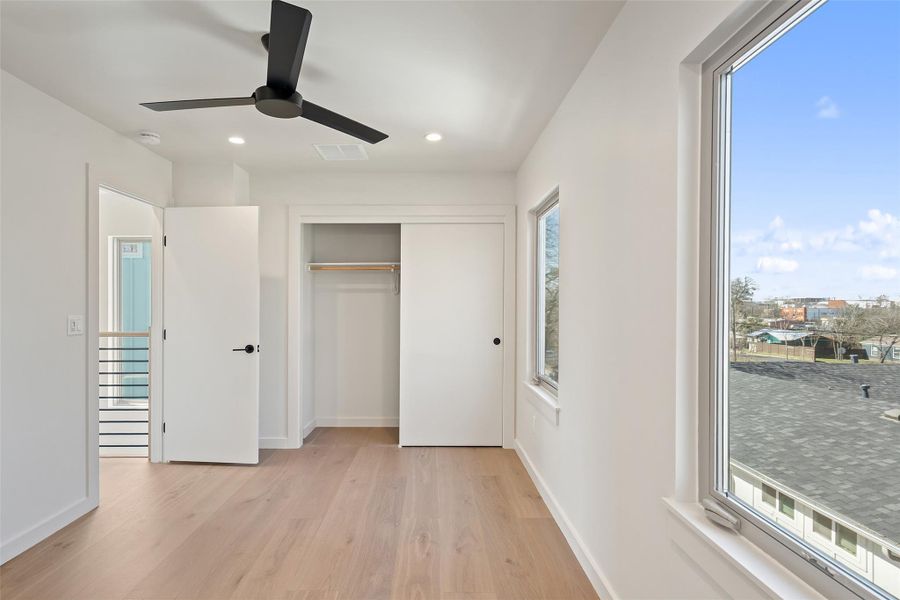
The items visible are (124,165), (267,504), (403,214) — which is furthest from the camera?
(403,214)

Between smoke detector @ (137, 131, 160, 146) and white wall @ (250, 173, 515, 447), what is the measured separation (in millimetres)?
907

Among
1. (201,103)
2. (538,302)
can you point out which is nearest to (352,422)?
(538,302)

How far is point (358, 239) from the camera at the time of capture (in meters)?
4.80

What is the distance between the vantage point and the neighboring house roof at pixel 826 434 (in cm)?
89

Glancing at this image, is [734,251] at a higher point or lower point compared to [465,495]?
higher

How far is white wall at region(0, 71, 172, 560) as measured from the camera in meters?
2.40

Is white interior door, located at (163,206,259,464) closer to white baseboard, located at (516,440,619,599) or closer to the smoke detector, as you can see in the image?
the smoke detector

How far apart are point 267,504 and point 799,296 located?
3.04m

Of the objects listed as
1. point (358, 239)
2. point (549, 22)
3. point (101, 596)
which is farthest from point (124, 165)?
point (549, 22)

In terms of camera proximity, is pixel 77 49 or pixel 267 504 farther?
pixel 267 504

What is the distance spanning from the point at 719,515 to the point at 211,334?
12.0 ft

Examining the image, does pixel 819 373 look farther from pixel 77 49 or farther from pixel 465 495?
pixel 77 49

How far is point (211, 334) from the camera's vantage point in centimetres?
378

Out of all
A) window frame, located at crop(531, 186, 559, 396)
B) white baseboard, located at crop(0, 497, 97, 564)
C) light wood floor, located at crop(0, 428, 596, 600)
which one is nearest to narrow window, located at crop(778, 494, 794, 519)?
light wood floor, located at crop(0, 428, 596, 600)
